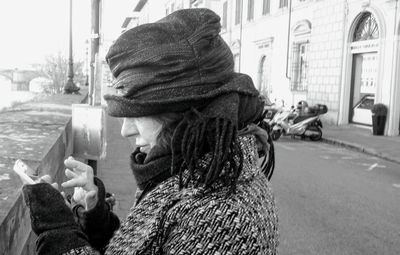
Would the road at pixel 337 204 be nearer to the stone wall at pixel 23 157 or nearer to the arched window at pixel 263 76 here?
the stone wall at pixel 23 157

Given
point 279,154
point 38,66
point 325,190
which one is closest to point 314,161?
point 279,154

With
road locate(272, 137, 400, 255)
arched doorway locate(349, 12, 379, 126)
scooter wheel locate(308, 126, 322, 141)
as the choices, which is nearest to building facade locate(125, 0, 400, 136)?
arched doorway locate(349, 12, 379, 126)

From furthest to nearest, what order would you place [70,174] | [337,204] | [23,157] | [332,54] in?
→ [332,54]
[337,204]
[23,157]
[70,174]

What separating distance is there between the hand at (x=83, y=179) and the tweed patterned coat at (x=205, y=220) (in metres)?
0.30

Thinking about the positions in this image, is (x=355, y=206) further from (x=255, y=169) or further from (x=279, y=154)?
(x=255, y=169)

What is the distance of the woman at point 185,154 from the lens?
47.8 inches

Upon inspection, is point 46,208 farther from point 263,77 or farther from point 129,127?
point 263,77

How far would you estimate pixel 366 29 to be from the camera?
16.8 metres

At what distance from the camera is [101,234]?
182 centimetres

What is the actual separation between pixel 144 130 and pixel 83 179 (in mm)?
342

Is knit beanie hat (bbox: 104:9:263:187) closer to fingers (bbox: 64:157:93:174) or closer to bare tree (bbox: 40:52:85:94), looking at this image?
fingers (bbox: 64:157:93:174)

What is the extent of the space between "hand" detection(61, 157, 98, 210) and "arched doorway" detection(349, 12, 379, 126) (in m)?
15.5

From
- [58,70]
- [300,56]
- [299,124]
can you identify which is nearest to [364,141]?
[299,124]

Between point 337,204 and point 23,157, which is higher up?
point 23,157
